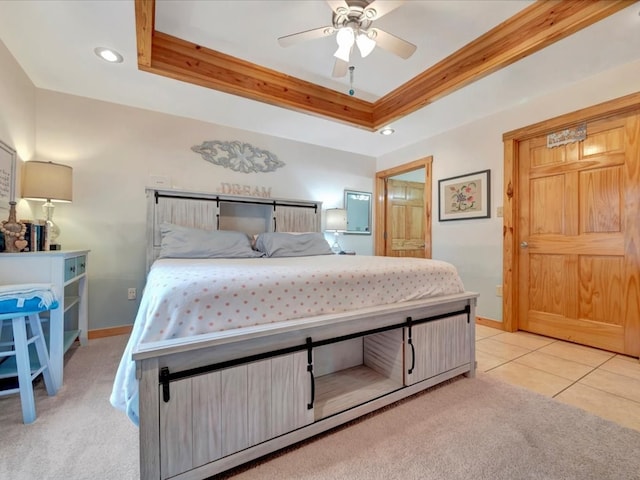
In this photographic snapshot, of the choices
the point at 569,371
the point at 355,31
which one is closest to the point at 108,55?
the point at 355,31

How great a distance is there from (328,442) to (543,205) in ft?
9.63

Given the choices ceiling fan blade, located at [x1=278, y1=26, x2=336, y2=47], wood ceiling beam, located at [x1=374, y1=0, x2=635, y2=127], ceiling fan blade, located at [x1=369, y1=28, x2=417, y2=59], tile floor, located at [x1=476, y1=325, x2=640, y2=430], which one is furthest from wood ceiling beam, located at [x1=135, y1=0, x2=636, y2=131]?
tile floor, located at [x1=476, y1=325, x2=640, y2=430]

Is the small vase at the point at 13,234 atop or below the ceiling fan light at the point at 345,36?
below

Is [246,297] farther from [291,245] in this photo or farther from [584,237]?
[584,237]

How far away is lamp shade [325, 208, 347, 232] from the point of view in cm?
387

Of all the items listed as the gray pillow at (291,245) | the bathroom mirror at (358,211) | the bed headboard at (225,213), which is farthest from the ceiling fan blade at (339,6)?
the bathroom mirror at (358,211)

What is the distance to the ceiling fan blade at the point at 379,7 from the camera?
153cm

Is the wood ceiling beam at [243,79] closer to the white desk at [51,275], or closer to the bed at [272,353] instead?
the white desk at [51,275]

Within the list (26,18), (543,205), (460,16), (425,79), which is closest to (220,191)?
(26,18)

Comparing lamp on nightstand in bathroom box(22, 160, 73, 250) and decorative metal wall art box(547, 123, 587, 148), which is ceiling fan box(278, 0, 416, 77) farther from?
lamp on nightstand in bathroom box(22, 160, 73, 250)

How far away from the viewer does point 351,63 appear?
2.35 meters

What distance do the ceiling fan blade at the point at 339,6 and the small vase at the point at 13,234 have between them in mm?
2397

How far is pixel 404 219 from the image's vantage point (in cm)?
494

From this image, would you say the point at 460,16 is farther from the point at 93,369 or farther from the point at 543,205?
the point at 93,369
